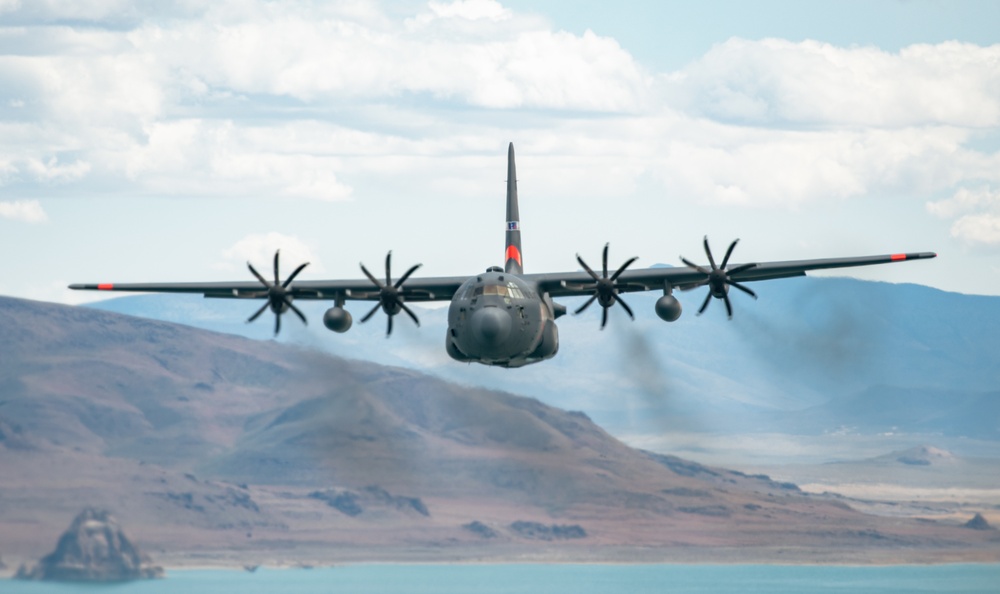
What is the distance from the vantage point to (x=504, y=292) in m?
62.8

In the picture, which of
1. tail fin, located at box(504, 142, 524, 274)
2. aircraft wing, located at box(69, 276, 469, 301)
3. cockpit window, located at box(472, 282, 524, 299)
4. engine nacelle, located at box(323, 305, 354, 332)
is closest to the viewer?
cockpit window, located at box(472, 282, 524, 299)

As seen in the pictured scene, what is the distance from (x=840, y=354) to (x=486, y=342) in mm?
47398

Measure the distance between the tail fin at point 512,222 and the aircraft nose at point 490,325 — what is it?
50.5 ft

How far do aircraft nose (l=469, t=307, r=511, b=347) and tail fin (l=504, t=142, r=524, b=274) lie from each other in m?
15.4

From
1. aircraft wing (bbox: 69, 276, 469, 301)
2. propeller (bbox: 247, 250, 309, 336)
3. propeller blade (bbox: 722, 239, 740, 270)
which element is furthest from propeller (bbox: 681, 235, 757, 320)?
propeller (bbox: 247, 250, 309, 336)

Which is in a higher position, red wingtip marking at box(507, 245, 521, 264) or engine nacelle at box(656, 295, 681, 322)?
red wingtip marking at box(507, 245, 521, 264)

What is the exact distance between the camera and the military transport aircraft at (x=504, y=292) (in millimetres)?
62375

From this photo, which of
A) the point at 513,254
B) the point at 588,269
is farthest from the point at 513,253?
the point at 588,269

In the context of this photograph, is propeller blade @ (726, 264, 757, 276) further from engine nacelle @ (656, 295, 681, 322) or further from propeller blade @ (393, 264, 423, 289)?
propeller blade @ (393, 264, 423, 289)

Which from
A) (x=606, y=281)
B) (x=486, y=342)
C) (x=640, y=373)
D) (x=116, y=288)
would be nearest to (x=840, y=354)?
(x=640, y=373)

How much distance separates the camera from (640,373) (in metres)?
97.2

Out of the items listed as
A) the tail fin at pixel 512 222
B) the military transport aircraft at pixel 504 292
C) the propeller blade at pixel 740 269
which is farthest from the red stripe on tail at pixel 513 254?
the propeller blade at pixel 740 269

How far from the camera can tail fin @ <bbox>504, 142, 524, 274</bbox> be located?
7950cm

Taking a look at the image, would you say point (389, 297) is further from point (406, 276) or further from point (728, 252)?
point (728, 252)
